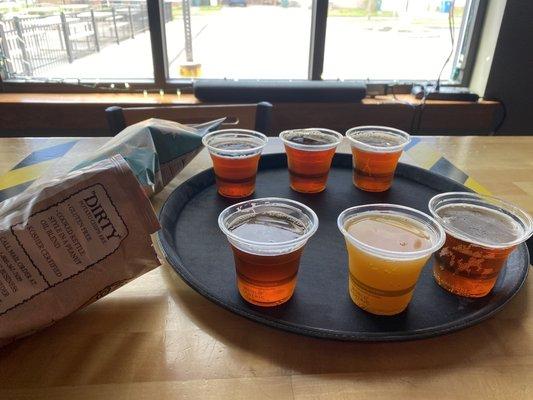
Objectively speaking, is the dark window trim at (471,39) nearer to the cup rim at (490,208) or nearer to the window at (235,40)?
the window at (235,40)

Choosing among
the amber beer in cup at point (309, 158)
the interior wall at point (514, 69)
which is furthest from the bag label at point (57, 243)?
the interior wall at point (514, 69)

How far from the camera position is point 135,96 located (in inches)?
84.4

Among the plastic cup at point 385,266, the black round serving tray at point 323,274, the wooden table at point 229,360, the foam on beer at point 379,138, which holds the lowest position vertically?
the wooden table at point 229,360

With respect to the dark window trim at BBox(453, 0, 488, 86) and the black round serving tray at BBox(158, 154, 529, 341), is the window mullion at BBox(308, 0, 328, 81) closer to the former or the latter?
the dark window trim at BBox(453, 0, 488, 86)

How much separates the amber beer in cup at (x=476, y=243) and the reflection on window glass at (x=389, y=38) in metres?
1.82

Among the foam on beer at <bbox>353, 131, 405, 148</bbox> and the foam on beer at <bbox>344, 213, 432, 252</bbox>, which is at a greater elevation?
the foam on beer at <bbox>353, 131, 405, 148</bbox>

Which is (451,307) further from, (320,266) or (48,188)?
(48,188)

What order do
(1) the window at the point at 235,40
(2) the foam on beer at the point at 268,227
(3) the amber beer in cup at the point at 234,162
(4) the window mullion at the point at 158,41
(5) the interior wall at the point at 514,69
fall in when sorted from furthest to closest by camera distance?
1. (1) the window at the point at 235,40
2. (4) the window mullion at the point at 158,41
3. (5) the interior wall at the point at 514,69
4. (3) the amber beer in cup at the point at 234,162
5. (2) the foam on beer at the point at 268,227

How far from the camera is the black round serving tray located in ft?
1.68

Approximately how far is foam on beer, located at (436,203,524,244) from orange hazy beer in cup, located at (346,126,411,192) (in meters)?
0.22

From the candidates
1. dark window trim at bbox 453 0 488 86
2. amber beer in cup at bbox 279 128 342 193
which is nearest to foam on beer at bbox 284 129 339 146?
amber beer in cup at bbox 279 128 342 193

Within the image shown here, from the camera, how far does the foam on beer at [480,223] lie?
562mm

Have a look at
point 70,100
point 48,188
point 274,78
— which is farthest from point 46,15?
point 48,188

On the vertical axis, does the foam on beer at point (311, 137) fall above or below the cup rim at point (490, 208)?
above
